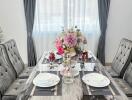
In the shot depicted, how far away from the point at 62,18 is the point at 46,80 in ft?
8.24

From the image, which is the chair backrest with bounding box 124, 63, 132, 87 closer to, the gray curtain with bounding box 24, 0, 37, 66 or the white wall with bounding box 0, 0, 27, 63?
the gray curtain with bounding box 24, 0, 37, 66

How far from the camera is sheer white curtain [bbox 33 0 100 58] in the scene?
402 centimetres

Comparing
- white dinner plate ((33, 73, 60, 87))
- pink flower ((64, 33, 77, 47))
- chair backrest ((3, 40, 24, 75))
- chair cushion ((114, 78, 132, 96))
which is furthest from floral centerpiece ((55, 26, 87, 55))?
chair backrest ((3, 40, 24, 75))

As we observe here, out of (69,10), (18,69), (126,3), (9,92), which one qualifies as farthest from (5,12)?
(126,3)

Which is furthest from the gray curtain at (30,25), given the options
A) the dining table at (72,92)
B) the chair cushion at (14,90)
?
the dining table at (72,92)

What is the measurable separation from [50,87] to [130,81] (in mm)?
1173

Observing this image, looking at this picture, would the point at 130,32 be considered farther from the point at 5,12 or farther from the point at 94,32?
the point at 5,12

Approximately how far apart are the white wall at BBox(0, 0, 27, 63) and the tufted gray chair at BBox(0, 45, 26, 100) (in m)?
1.76

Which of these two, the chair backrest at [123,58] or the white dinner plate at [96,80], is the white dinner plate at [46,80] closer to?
the white dinner plate at [96,80]

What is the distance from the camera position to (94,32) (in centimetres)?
419

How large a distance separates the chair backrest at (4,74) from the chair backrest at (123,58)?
158cm

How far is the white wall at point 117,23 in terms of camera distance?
13.6 ft

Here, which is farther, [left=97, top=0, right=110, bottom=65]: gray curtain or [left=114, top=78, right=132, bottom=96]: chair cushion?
[left=97, top=0, right=110, bottom=65]: gray curtain

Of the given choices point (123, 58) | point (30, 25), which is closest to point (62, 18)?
point (30, 25)
